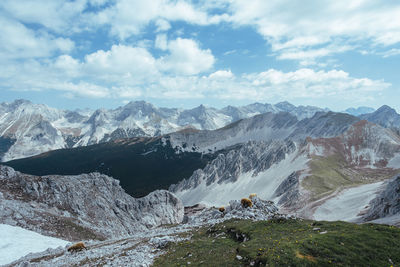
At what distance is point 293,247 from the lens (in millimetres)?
22609

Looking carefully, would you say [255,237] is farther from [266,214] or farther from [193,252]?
[266,214]

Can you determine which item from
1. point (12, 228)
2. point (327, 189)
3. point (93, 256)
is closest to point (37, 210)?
point (12, 228)

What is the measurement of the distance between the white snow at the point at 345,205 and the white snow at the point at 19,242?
3713 inches

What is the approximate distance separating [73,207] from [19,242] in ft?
104

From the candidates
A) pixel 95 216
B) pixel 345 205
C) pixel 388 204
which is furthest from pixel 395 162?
pixel 95 216

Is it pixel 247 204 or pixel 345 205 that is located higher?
pixel 247 204

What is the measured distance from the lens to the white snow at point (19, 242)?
47656mm

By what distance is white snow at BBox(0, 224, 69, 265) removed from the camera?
4766 centimetres

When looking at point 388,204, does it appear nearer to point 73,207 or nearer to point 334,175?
point 334,175

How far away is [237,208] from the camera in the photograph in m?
47.2

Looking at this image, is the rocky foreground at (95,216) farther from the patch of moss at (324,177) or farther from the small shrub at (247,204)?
the patch of moss at (324,177)

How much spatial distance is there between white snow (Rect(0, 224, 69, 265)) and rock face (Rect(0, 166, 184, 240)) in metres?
3.65

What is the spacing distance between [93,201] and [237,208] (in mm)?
67084

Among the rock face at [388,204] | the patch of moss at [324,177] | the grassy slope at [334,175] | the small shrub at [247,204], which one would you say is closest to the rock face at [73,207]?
the small shrub at [247,204]
